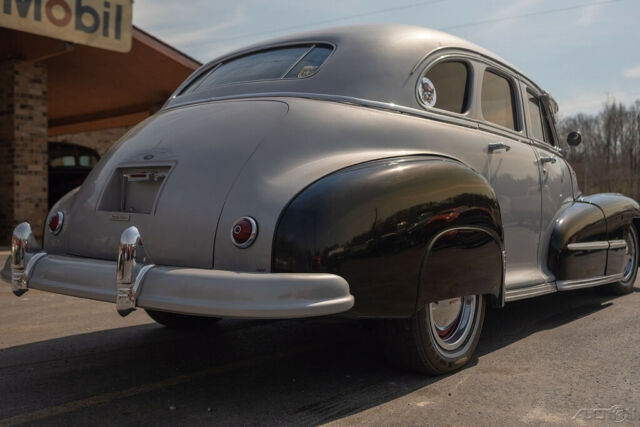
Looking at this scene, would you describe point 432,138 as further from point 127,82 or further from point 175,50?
point 127,82

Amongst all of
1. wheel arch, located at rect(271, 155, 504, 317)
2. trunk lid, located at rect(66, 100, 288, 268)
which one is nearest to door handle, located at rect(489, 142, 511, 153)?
wheel arch, located at rect(271, 155, 504, 317)

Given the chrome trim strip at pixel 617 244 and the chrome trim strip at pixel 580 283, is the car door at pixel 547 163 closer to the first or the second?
the chrome trim strip at pixel 580 283

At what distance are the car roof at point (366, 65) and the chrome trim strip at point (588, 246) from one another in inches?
67.4

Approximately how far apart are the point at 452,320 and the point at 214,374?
1.35 meters

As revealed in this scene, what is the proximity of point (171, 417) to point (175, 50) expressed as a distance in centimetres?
1043

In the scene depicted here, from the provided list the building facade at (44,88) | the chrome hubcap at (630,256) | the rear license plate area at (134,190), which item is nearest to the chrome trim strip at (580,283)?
the chrome hubcap at (630,256)

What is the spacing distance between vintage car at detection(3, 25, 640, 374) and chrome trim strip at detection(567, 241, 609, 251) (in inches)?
13.0

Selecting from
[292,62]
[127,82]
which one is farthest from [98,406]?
[127,82]

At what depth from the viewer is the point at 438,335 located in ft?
11.2

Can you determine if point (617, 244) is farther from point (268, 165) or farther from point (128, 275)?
point (128, 275)

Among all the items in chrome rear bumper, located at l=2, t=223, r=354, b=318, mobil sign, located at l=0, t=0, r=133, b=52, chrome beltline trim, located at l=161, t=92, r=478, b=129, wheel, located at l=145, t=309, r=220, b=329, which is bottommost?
wheel, located at l=145, t=309, r=220, b=329

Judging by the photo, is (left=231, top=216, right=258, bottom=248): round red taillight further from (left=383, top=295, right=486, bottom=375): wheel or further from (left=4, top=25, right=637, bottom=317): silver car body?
(left=383, top=295, right=486, bottom=375): wheel

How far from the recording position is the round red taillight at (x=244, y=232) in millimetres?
2740

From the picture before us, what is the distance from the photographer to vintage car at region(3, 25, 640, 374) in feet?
8.87
